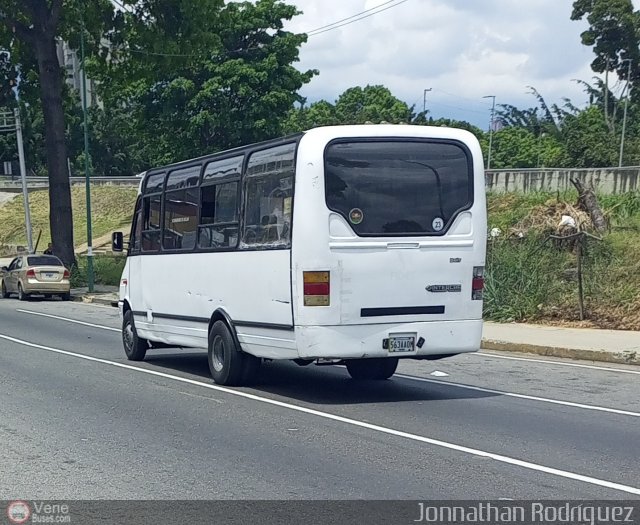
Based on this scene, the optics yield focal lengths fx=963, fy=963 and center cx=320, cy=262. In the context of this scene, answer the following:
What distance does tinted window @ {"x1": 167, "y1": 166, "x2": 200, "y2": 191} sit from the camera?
44.0ft

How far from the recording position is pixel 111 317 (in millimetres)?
25562

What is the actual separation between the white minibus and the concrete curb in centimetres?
471

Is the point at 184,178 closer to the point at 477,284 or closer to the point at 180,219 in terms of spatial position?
the point at 180,219

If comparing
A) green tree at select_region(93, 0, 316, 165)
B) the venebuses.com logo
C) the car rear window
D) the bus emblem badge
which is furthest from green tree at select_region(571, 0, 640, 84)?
the venebuses.com logo

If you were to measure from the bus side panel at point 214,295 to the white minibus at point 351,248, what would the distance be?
3 cm

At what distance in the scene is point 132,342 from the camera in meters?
15.7

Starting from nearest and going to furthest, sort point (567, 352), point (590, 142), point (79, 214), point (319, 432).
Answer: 1. point (319, 432)
2. point (567, 352)
3. point (79, 214)
4. point (590, 142)

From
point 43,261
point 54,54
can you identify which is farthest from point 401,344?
point 54,54

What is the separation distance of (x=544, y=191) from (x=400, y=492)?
28.8 meters

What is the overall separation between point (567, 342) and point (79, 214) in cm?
4748

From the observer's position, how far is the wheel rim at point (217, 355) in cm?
1248

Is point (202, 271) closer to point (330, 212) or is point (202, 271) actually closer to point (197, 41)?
point (330, 212)

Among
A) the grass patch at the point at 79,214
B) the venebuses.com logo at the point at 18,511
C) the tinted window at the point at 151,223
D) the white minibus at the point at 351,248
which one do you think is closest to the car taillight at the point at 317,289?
the white minibus at the point at 351,248

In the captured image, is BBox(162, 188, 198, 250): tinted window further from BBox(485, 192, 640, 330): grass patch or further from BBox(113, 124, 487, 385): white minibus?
BBox(485, 192, 640, 330): grass patch
